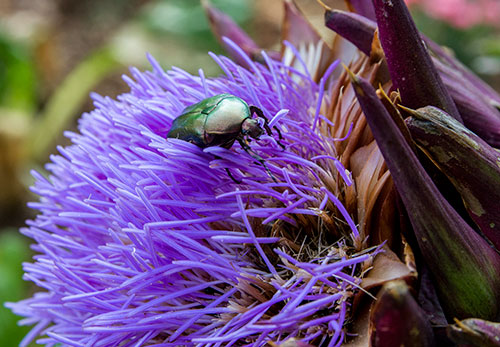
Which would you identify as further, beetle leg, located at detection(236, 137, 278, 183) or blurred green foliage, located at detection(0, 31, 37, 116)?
blurred green foliage, located at detection(0, 31, 37, 116)

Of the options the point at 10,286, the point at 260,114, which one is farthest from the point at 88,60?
the point at 260,114

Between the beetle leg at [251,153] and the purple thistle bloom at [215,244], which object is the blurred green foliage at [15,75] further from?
the beetle leg at [251,153]

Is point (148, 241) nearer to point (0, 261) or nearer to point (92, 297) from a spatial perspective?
point (92, 297)

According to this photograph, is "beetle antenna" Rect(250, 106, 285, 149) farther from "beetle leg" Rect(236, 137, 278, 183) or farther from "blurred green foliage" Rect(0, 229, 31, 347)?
"blurred green foliage" Rect(0, 229, 31, 347)

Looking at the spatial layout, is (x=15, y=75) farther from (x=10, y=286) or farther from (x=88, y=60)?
(x=10, y=286)

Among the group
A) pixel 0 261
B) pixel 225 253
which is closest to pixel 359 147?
pixel 225 253

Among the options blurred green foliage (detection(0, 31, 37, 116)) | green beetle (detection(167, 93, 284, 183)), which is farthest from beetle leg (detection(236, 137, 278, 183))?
blurred green foliage (detection(0, 31, 37, 116))
